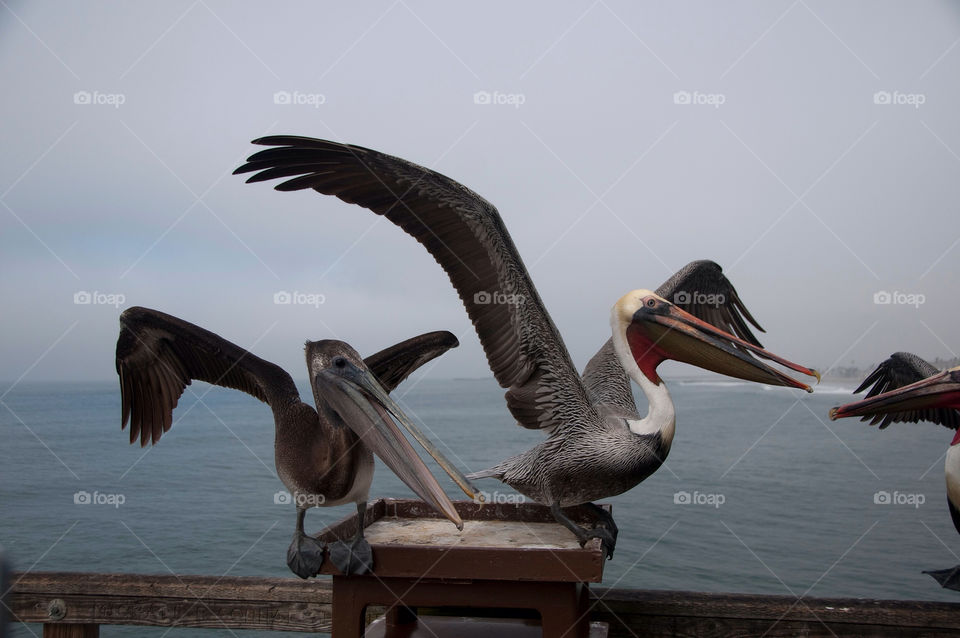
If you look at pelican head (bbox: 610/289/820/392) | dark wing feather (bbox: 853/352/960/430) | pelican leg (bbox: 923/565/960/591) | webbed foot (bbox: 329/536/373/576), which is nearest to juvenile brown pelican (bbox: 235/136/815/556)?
pelican head (bbox: 610/289/820/392)

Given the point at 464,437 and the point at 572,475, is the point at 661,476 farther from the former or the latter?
the point at 572,475

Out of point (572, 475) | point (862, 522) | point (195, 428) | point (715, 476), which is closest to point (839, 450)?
point (715, 476)

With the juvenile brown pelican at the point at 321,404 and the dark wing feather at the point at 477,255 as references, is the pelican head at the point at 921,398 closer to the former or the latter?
the dark wing feather at the point at 477,255

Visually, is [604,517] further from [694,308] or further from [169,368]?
[169,368]

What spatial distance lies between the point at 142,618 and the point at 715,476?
7.53m

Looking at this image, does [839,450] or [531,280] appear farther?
[839,450]

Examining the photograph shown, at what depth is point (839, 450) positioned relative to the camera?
1012cm

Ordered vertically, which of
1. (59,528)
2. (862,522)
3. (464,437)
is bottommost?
(862,522)

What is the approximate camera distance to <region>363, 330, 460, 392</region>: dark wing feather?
291cm

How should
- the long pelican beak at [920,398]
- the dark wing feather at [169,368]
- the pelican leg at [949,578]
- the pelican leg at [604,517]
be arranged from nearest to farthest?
the dark wing feather at [169,368], the pelican leg at [949,578], the long pelican beak at [920,398], the pelican leg at [604,517]

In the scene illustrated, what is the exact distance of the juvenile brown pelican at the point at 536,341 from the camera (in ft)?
9.24

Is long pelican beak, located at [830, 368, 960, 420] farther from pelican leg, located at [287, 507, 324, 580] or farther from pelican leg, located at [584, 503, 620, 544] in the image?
pelican leg, located at [287, 507, 324, 580]

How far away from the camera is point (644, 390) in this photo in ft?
9.98

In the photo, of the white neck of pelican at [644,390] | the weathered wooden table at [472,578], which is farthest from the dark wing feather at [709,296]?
the weathered wooden table at [472,578]
